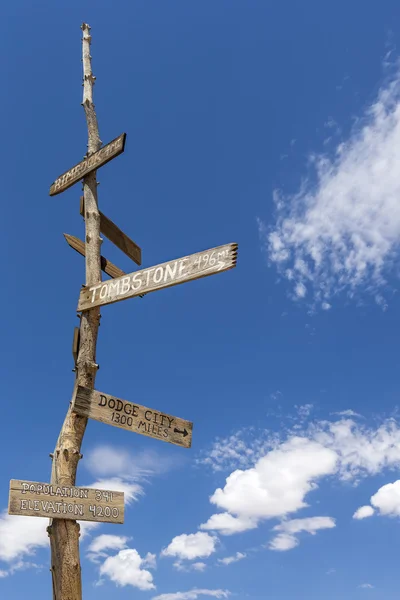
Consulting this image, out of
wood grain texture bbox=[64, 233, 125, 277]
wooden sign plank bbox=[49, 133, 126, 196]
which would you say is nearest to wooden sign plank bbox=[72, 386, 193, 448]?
wood grain texture bbox=[64, 233, 125, 277]

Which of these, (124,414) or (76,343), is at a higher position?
(76,343)

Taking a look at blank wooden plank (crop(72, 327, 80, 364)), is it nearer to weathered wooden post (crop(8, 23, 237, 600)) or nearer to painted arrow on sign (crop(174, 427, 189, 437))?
weathered wooden post (crop(8, 23, 237, 600))

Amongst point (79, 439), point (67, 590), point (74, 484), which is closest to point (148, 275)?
point (79, 439)

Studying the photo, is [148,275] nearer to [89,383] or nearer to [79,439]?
[89,383]

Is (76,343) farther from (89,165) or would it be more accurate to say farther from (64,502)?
(89,165)

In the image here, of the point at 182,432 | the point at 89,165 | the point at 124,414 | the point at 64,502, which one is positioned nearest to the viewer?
the point at 64,502

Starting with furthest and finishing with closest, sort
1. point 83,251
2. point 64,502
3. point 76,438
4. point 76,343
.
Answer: point 83,251 → point 76,343 → point 76,438 → point 64,502

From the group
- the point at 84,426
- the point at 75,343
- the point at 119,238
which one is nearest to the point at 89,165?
the point at 119,238

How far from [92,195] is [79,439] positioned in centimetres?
456

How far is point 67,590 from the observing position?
7133 mm

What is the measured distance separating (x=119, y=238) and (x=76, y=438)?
4.20m

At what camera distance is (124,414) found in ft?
24.4

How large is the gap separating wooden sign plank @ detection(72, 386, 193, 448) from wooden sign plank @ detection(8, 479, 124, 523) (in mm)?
946

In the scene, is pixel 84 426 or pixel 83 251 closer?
pixel 84 426
